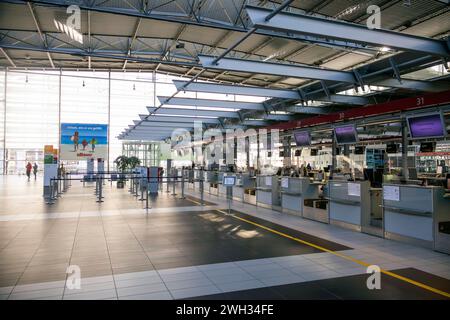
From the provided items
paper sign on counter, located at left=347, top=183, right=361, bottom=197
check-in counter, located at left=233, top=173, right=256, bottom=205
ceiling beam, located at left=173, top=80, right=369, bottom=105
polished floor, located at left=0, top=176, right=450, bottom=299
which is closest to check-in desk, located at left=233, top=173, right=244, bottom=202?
check-in counter, located at left=233, top=173, right=256, bottom=205

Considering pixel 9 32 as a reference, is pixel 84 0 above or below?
below

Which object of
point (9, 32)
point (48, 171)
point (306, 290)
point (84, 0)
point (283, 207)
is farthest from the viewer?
point (48, 171)

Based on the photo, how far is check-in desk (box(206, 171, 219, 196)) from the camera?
56.9ft

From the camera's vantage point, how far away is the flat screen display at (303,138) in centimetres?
1368

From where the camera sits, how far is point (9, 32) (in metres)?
13.9

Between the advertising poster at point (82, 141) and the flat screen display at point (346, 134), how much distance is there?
1343 cm

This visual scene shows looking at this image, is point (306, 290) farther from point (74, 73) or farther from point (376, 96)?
point (74, 73)

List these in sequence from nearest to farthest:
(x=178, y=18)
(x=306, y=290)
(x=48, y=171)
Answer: (x=306, y=290), (x=178, y=18), (x=48, y=171)

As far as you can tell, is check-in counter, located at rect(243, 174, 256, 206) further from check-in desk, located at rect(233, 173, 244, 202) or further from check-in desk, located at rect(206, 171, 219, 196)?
check-in desk, located at rect(206, 171, 219, 196)

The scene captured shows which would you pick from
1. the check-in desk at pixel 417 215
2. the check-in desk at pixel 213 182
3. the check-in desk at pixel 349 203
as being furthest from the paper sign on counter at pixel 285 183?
the check-in desk at pixel 213 182

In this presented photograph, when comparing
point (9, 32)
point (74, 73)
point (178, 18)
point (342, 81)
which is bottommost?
point (342, 81)

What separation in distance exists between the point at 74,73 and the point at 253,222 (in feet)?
77.5

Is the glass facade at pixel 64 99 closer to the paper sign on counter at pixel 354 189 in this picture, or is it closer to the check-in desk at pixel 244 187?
the check-in desk at pixel 244 187
